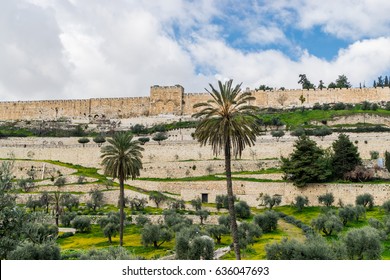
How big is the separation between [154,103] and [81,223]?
50.2 metres

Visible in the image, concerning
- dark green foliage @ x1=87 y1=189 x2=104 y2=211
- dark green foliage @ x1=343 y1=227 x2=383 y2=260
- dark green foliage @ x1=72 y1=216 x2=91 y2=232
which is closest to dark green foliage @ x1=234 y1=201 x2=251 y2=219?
dark green foliage @ x1=72 y1=216 x2=91 y2=232

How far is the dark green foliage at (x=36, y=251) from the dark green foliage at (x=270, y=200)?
86.0 ft

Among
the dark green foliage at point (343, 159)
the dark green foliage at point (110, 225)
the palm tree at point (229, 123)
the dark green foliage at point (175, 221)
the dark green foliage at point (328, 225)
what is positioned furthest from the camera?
the dark green foliage at point (343, 159)

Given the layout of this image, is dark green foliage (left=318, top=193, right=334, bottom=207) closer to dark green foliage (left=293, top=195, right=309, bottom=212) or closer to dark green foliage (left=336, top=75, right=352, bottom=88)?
dark green foliage (left=293, top=195, right=309, bottom=212)

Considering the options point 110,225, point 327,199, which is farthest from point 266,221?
point 110,225

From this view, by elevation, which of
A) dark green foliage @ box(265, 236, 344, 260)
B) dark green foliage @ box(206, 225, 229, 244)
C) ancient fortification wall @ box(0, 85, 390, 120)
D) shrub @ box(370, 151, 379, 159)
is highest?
ancient fortification wall @ box(0, 85, 390, 120)

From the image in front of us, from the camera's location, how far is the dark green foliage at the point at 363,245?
19.0 meters

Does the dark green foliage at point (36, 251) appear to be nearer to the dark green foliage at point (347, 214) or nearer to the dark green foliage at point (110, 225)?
the dark green foliage at point (110, 225)

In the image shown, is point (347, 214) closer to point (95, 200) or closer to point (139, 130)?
point (95, 200)

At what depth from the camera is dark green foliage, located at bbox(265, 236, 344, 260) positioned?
597 inches

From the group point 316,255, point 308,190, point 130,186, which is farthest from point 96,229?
point 316,255

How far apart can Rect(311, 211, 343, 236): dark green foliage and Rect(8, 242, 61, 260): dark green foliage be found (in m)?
17.2

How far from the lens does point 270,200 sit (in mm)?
39656

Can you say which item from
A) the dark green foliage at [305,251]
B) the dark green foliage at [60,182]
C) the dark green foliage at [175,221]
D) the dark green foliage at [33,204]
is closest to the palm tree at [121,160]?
the dark green foliage at [175,221]
